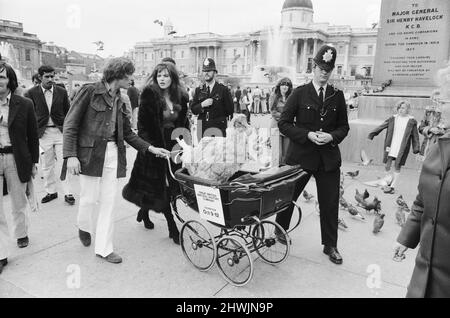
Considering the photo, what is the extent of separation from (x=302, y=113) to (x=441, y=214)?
232 centimetres

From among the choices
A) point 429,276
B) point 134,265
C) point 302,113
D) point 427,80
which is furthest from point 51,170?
point 427,80

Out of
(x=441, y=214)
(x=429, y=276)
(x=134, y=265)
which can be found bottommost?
(x=134, y=265)

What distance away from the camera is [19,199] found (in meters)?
4.00

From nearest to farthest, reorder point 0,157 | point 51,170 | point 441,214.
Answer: point 441,214 → point 0,157 → point 51,170

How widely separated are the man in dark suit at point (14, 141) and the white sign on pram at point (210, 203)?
1.91 m

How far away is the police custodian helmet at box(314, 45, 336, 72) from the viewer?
379 centimetres

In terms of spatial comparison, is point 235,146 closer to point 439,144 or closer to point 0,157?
point 439,144

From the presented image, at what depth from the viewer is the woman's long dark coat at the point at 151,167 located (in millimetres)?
4148

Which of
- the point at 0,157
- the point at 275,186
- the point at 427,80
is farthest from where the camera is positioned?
the point at 427,80

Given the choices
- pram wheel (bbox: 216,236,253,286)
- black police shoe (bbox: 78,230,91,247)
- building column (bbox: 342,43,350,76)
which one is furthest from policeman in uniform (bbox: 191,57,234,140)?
building column (bbox: 342,43,350,76)

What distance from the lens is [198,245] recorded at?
3.68 m

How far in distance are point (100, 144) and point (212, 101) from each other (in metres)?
3.31
